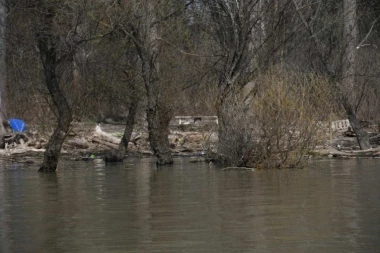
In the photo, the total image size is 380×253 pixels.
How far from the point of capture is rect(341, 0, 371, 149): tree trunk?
3088 centimetres

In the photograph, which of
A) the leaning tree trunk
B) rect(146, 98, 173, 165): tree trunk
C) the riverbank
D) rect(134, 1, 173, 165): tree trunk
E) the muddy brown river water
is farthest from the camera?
the riverbank

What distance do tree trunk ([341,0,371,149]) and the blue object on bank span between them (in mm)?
11872

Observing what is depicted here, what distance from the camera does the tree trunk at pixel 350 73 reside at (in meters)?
30.9

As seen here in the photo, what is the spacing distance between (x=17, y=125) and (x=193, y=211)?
20.8 m

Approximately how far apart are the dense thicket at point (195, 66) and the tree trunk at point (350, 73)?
0.23 feet

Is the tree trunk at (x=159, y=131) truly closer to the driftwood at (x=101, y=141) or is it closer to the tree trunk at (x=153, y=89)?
the tree trunk at (x=153, y=89)

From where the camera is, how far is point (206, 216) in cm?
1463

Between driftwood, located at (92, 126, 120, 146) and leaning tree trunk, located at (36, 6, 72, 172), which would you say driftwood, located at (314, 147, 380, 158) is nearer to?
driftwood, located at (92, 126, 120, 146)

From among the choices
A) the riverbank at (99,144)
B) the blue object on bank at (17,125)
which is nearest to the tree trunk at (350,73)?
the riverbank at (99,144)

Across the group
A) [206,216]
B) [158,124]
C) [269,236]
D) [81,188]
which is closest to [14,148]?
[158,124]

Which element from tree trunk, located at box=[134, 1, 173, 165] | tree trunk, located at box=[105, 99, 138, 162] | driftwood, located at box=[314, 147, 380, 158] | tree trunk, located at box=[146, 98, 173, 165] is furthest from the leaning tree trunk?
driftwood, located at box=[314, 147, 380, 158]

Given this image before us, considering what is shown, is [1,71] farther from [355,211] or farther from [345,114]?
[355,211]

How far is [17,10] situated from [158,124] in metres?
4.97

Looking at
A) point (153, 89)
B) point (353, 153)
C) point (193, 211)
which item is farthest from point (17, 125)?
point (193, 211)
